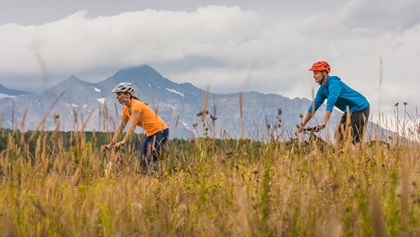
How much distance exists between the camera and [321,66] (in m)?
7.77

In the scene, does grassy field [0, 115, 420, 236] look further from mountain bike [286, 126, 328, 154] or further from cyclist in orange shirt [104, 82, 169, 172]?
cyclist in orange shirt [104, 82, 169, 172]

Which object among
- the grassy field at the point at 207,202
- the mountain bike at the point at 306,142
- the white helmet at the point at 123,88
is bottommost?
the grassy field at the point at 207,202

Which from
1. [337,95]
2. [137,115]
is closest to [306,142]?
[337,95]

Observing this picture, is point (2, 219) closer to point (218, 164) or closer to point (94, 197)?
point (94, 197)

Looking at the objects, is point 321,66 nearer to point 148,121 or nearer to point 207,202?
point 148,121

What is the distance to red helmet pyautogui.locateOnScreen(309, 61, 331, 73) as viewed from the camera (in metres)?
7.77

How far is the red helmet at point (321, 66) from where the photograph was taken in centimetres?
777

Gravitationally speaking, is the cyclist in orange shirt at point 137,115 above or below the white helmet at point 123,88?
below

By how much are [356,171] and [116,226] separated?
2.28 metres

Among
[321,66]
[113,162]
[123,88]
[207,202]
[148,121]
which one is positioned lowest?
→ [207,202]

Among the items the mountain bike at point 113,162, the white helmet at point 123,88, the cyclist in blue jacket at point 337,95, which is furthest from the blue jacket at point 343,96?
the mountain bike at point 113,162

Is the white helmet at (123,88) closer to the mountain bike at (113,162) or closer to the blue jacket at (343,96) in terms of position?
the mountain bike at (113,162)

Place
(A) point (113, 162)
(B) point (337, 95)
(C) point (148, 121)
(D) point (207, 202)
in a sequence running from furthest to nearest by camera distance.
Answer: (C) point (148, 121), (B) point (337, 95), (A) point (113, 162), (D) point (207, 202)

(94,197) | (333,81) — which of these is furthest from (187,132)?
(333,81)
